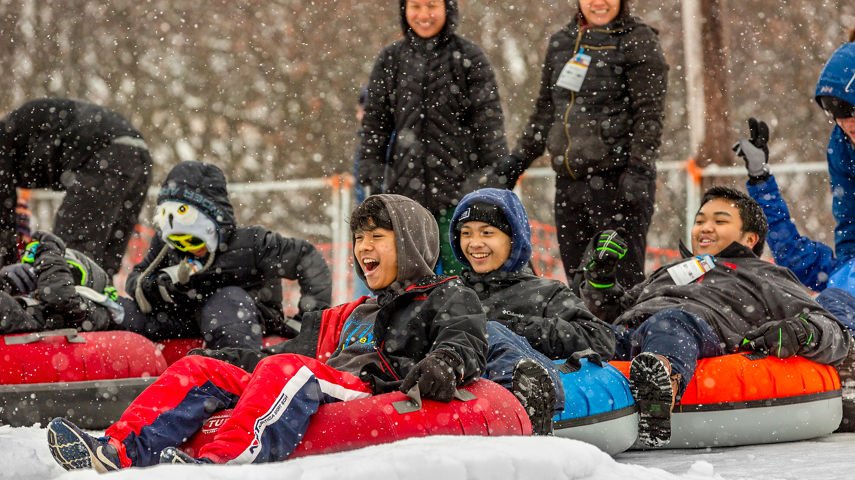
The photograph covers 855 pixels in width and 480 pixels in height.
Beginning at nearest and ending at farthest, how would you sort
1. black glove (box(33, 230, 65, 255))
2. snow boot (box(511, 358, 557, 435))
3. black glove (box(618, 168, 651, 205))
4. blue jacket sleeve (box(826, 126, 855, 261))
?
1. snow boot (box(511, 358, 557, 435))
2. black glove (box(33, 230, 65, 255))
3. blue jacket sleeve (box(826, 126, 855, 261))
4. black glove (box(618, 168, 651, 205))

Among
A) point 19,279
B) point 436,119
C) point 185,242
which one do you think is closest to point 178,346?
point 185,242

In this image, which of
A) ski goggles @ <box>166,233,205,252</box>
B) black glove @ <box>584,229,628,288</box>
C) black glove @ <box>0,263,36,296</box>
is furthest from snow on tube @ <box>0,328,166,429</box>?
black glove @ <box>584,229,628,288</box>

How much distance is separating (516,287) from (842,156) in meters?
1.98

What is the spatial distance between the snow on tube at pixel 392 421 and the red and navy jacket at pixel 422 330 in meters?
0.11

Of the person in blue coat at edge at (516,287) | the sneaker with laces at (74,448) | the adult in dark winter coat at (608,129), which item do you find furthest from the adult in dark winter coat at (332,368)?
the adult in dark winter coat at (608,129)

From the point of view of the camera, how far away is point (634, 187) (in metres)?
5.24

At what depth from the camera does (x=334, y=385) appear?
3.08 m

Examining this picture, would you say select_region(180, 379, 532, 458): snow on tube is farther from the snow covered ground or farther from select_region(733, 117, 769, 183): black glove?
select_region(733, 117, 769, 183): black glove

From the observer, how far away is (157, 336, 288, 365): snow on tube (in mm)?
5375

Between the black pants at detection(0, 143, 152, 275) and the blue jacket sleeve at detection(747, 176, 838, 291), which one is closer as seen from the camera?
the blue jacket sleeve at detection(747, 176, 838, 291)

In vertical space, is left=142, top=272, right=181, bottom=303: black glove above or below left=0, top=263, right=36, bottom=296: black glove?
below

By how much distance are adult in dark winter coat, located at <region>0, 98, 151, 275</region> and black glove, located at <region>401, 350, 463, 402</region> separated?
344 cm

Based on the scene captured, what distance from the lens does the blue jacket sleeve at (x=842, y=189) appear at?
513cm

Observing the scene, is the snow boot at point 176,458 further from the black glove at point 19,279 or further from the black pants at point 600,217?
the black pants at point 600,217
